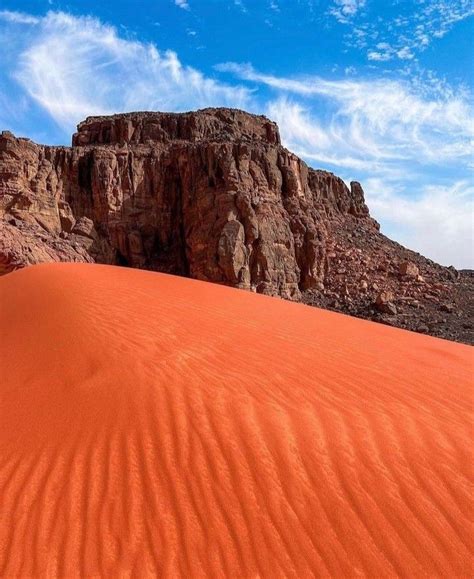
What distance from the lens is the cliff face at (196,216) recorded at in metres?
26.0

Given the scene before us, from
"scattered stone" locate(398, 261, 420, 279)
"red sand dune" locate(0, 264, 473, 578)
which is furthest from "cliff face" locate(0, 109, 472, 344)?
"red sand dune" locate(0, 264, 473, 578)

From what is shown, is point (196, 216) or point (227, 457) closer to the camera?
point (227, 457)

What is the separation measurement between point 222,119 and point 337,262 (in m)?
17.0

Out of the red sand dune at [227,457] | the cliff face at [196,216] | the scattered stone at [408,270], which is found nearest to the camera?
the red sand dune at [227,457]

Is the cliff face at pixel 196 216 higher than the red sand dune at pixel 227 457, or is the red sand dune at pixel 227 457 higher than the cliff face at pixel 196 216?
the cliff face at pixel 196 216

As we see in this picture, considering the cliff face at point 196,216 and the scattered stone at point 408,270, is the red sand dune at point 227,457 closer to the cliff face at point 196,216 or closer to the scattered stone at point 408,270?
the cliff face at point 196,216

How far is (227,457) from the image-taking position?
314 centimetres

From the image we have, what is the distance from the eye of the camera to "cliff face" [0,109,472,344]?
25953 millimetres

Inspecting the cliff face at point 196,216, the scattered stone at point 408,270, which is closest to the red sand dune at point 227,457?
the cliff face at point 196,216

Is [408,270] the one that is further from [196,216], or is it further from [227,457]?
[227,457]

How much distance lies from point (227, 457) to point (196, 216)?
2584 cm

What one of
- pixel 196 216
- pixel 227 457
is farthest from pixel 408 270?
pixel 227 457

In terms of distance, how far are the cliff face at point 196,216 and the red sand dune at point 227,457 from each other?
19.8 metres

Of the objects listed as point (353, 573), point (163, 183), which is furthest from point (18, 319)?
point (163, 183)
